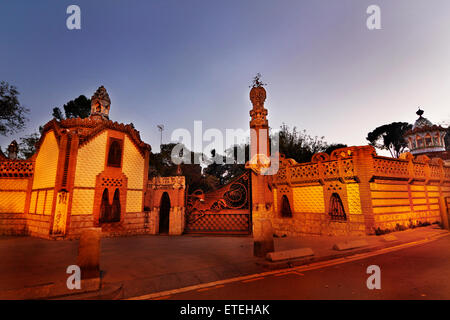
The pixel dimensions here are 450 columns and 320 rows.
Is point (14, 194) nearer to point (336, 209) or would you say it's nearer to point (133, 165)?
point (133, 165)

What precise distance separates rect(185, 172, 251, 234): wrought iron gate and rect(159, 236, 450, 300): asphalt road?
23.5ft

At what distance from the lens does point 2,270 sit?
241 inches

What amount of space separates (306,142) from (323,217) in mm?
13418

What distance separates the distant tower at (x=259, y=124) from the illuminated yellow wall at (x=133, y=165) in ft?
26.0

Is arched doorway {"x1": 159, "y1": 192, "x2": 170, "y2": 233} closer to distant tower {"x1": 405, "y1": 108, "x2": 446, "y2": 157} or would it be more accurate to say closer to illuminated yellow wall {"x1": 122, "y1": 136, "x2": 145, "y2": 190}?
illuminated yellow wall {"x1": 122, "y1": 136, "x2": 145, "y2": 190}

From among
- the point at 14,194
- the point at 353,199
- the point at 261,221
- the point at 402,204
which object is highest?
the point at 14,194

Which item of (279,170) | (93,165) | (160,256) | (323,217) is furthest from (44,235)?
(323,217)

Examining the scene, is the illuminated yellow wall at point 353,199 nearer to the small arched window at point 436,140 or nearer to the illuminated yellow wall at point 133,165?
the illuminated yellow wall at point 133,165

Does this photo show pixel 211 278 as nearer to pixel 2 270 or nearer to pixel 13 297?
pixel 13 297

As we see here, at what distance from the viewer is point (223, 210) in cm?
1370

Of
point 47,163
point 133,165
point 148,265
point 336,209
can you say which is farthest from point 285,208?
point 47,163

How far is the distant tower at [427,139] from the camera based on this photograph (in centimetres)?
2392

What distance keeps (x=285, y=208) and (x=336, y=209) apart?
10.2ft

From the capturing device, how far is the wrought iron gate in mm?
13469
